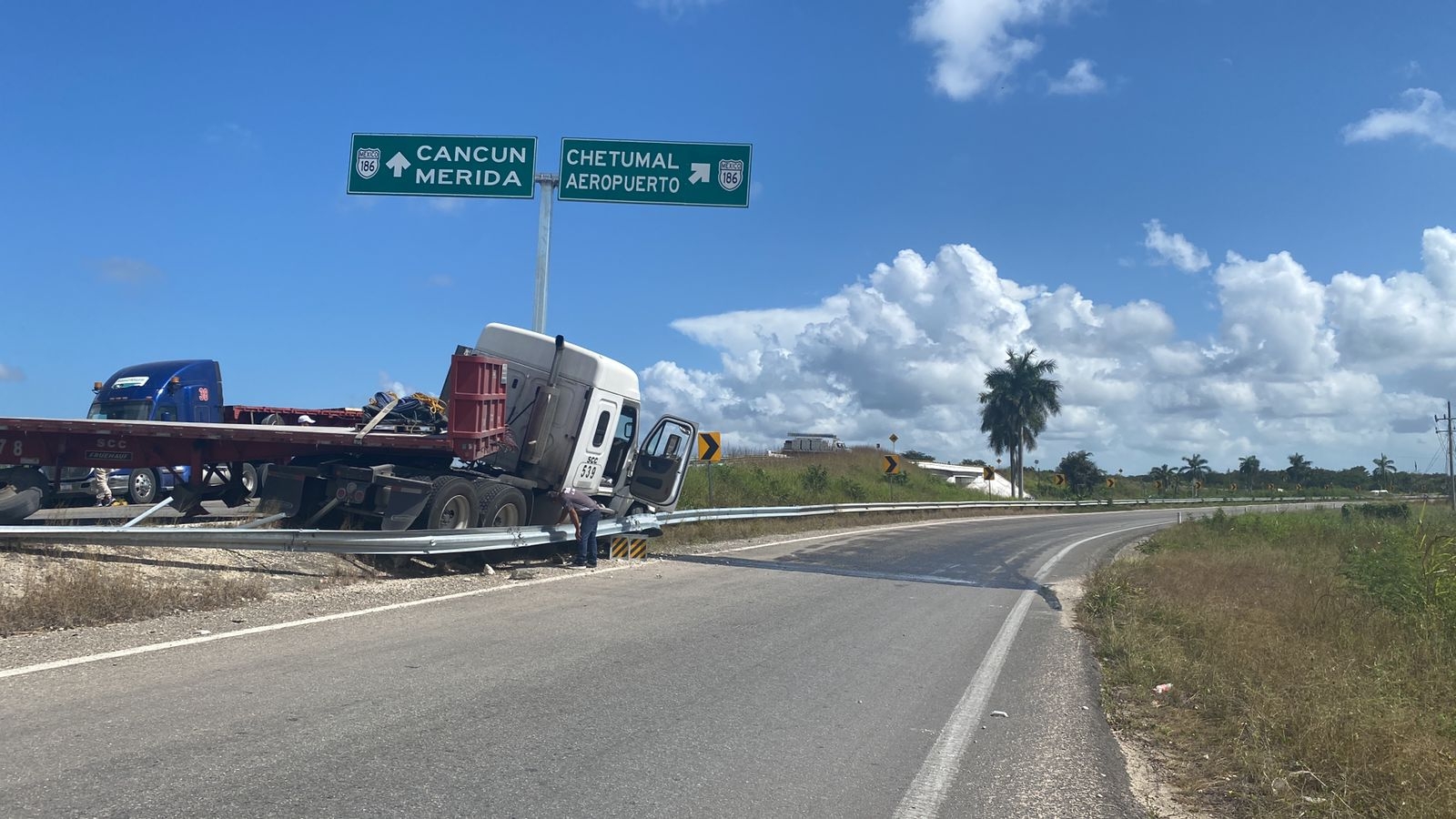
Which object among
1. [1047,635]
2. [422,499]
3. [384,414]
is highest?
[384,414]

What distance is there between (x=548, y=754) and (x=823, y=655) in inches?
143

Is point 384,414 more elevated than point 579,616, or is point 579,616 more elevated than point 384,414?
point 384,414

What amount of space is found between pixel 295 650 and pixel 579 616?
2855 mm

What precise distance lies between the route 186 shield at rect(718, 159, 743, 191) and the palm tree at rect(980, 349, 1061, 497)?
5153 cm

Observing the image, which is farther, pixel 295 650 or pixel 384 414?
pixel 384 414

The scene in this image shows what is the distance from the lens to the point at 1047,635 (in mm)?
10344

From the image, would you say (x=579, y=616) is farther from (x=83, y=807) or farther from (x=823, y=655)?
(x=83, y=807)

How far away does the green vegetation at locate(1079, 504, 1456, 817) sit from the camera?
17.0 feet

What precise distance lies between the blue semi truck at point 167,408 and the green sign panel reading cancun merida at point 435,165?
567cm

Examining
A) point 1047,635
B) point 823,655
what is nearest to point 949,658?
point 823,655

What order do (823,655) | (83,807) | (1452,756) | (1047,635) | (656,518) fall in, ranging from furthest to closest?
(656,518) → (1047,635) → (823,655) → (1452,756) → (83,807)

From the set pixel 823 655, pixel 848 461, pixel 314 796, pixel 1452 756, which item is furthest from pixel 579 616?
pixel 848 461

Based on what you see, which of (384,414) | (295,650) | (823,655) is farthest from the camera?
(384,414)

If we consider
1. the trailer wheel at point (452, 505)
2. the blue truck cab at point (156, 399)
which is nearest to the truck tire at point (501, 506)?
the trailer wheel at point (452, 505)
